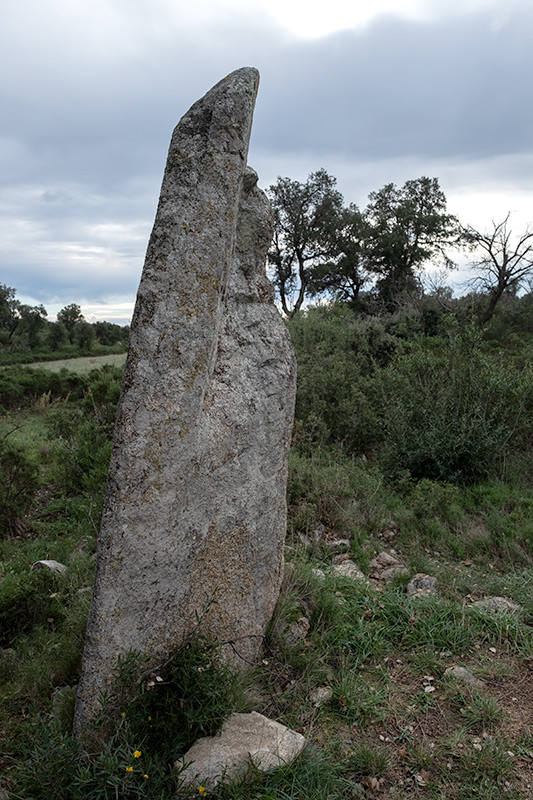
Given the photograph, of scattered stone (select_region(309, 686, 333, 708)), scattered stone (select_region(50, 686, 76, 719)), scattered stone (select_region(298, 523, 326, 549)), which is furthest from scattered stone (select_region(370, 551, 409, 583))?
scattered stone (select_region(50, 686, 76, 719))

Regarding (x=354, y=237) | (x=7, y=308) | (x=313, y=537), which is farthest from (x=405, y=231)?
(x=313, y=537)

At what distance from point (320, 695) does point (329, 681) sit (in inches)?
5.9

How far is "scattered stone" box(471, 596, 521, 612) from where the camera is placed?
4.40 metres

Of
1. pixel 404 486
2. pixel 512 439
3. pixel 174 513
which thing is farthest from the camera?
pixel 512 439

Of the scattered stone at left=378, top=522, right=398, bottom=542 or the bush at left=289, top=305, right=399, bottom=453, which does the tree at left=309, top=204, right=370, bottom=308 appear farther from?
the scattered stone at left=378, top=522, right=398, bottom=542

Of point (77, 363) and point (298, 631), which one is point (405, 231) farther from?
point (298, 631)

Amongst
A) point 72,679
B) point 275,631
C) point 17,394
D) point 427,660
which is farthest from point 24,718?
point 17,394

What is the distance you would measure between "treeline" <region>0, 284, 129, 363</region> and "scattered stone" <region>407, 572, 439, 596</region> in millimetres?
23956

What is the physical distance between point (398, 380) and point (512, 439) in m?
1.78

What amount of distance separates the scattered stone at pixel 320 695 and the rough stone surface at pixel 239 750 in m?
0.48

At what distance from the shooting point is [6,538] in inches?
226

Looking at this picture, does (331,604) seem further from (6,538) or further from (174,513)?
(6,538)

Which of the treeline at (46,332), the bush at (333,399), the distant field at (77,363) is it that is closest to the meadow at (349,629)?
the bush at (333,399)

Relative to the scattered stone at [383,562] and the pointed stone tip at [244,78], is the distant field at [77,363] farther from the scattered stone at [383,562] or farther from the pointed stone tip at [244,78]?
the pointed stone tip at [244,78]
